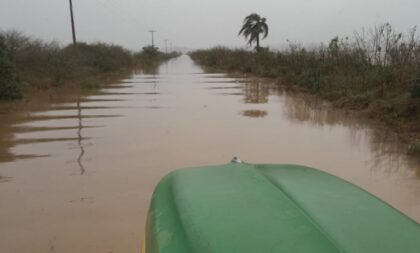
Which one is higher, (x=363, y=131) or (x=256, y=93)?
(x=256, y=93)

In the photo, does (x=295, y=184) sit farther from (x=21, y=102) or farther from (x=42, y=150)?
(x=21, y=102)

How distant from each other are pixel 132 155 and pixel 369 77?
8.44 meters

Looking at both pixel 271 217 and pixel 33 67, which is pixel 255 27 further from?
pixel 271 217

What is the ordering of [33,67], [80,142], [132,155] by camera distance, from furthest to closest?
[33,67]
[80,142]
[132,155]

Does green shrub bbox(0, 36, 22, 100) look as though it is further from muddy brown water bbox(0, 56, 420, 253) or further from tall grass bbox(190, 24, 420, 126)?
tall grass bbox(190, 24, 420, 126)

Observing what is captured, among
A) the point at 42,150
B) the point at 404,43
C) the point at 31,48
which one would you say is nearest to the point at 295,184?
the point at 42,150

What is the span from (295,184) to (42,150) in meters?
6.60

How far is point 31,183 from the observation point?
6.30m

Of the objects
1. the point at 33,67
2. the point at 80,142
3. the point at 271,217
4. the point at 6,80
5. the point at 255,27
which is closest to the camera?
the point at 271,217

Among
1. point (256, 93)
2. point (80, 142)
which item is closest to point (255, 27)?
point (256, 93)

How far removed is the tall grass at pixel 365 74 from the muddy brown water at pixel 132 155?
2.81 ft

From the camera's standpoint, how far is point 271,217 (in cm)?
217

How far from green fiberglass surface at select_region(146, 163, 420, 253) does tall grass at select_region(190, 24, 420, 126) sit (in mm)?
8004

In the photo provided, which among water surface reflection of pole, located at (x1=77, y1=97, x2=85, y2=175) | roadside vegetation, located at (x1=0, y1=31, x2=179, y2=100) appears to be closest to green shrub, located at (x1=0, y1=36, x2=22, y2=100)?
roadside vegetation, located at (x1=0, y1=31, x2=179, y2=100)
